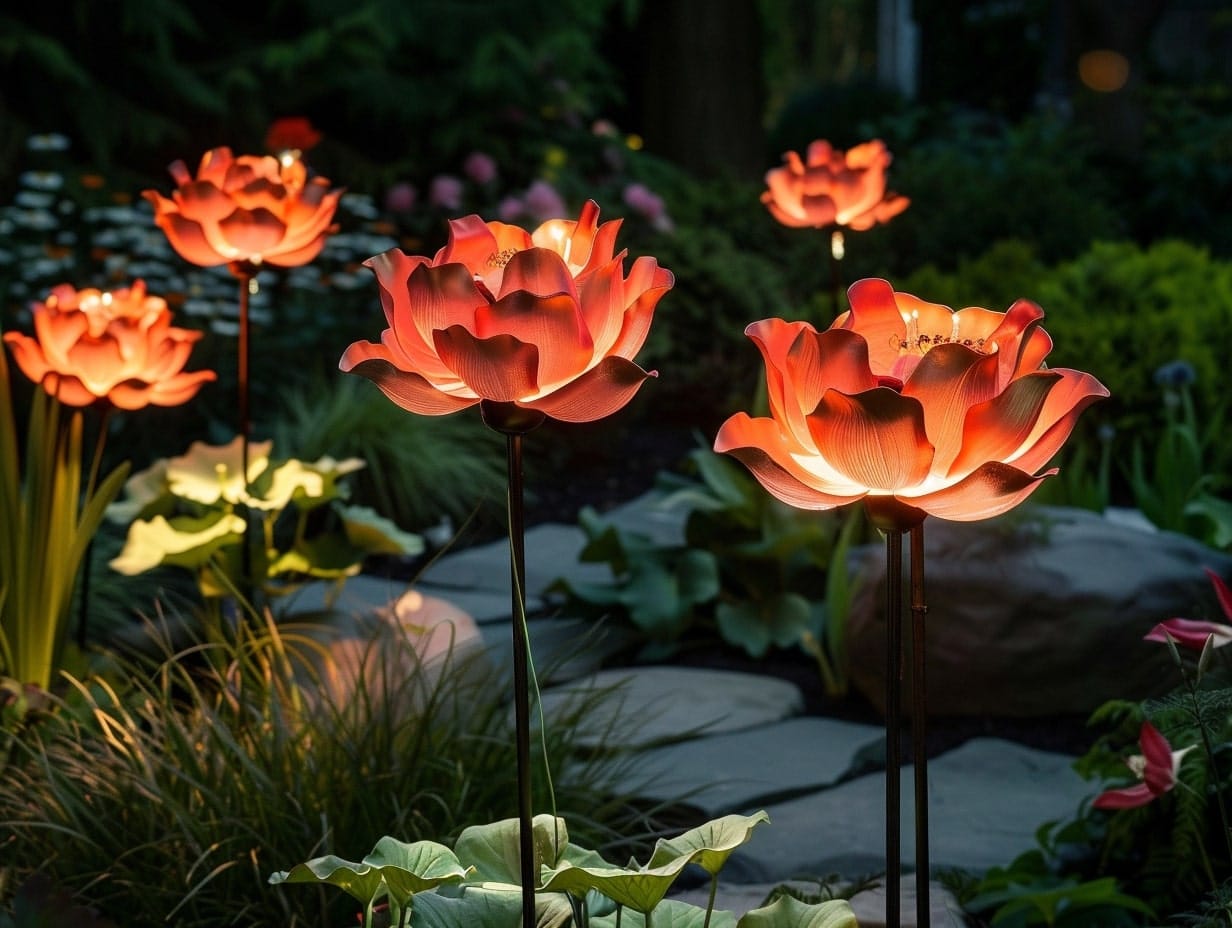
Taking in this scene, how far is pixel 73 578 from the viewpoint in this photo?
299 centimetres

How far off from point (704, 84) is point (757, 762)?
8.25 m

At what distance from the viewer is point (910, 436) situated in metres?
1.20

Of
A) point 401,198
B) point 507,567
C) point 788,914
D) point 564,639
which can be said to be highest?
point 401,198

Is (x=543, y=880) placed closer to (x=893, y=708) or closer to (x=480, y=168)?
(x=893, y=708)

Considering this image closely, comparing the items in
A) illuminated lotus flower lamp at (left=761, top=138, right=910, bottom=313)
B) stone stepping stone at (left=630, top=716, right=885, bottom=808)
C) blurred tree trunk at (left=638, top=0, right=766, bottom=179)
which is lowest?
stone stepping stone at (left=630, top=716, right=885, bottom=808)

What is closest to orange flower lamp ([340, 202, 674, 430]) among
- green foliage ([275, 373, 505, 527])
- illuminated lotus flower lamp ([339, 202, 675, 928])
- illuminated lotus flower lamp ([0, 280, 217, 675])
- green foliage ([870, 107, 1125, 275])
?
illuminated lotus flower lamp ([339, 202, 675, 928])

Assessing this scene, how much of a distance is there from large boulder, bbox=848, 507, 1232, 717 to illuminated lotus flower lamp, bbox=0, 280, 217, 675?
1.80 meters

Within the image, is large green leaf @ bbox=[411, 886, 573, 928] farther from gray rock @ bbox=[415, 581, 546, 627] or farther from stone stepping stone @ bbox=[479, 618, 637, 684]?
gray rock @ bbox=[415, 581, 546, 627]

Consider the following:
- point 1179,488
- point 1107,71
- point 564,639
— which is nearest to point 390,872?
point 564,639

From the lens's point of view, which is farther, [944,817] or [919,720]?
[944,817]

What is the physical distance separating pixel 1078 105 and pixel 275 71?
7698 mm

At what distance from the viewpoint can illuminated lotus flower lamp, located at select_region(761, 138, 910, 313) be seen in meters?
3.87

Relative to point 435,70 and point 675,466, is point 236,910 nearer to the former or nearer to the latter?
point 675,466

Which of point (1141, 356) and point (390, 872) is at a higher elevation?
point (1141, 356)
